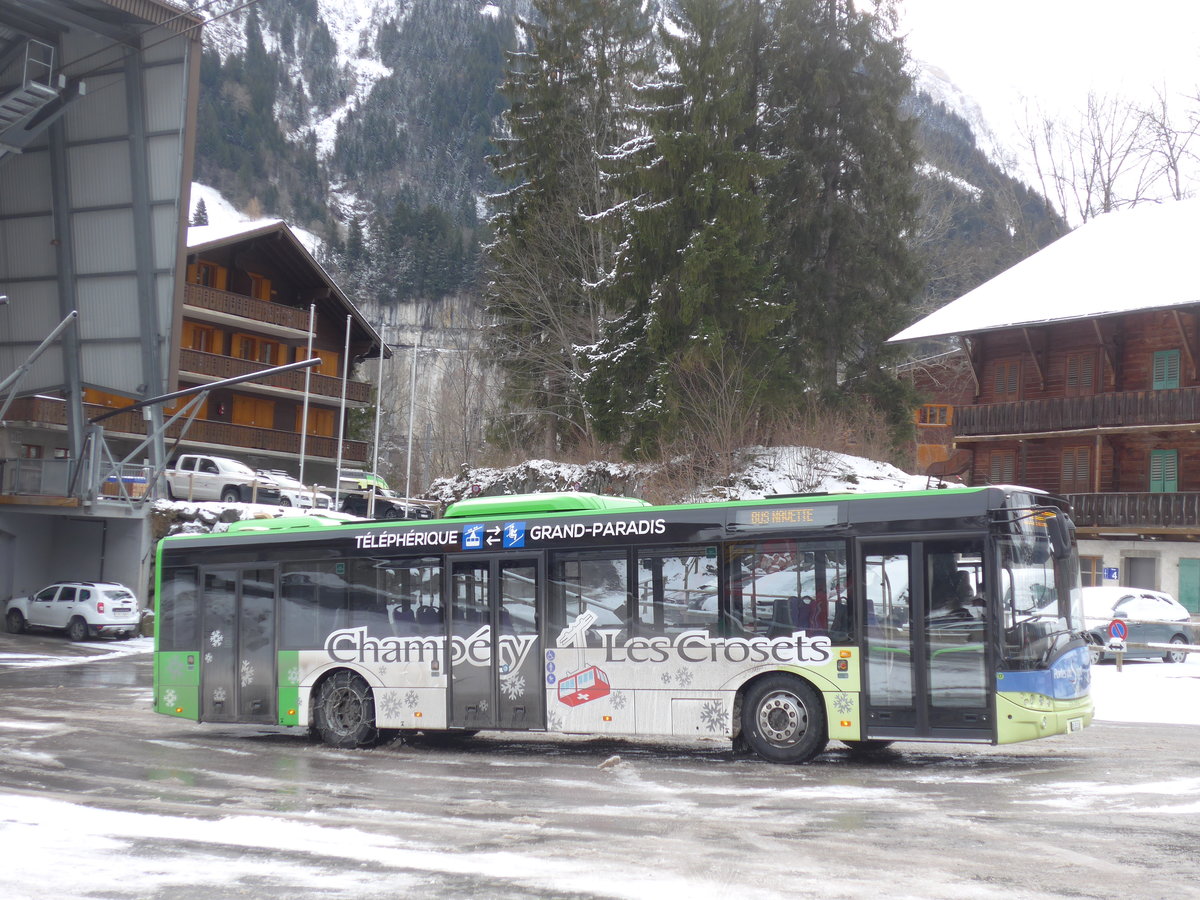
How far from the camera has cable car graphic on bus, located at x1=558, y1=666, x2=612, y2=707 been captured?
14.3 metres

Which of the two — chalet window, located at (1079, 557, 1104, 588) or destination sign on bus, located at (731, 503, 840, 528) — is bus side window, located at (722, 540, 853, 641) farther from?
chalet window, located at (1079, 557, 1104, 588)

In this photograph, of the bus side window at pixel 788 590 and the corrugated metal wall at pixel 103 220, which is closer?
the bus side window at pixel 788 590

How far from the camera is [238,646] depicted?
17.0m

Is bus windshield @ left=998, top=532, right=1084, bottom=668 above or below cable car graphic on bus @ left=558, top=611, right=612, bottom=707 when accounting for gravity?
above

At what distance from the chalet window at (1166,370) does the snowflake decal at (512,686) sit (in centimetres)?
3396

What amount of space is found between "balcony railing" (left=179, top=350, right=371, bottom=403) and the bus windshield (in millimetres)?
45067

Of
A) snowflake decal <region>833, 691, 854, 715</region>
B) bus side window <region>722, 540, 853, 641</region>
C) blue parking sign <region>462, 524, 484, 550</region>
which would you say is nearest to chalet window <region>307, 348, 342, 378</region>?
blue parking sign <region>462, 524, 484, 550</region>

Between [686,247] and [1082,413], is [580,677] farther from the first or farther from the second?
[1082,413]

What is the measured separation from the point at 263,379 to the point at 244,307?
3.51 m

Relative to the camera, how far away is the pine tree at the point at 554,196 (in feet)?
154

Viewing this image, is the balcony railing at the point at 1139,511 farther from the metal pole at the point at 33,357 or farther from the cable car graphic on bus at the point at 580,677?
the metal pole at the point at 33,357

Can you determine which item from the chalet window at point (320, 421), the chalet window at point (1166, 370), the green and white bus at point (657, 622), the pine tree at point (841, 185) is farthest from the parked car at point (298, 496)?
the chalet window at point (1166, 370)

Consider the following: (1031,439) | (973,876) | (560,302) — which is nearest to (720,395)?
(560,302)

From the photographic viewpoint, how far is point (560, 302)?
47.4 meters
